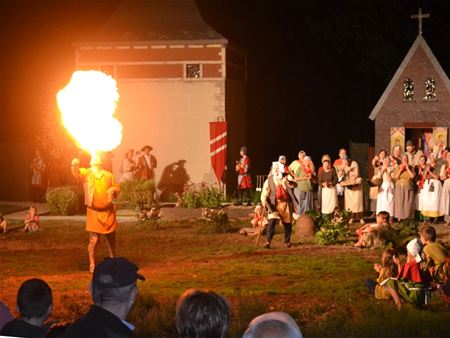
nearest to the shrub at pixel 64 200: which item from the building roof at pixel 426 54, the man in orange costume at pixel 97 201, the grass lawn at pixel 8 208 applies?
the grass lawn at pixel 8 208

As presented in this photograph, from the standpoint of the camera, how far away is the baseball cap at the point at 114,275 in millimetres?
6023

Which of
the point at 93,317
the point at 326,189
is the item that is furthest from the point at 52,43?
the point at 93,317

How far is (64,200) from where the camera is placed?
26.6 m

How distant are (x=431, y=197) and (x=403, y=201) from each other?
2.30ft

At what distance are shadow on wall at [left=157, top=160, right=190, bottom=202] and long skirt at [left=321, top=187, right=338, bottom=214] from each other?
877 centimetres

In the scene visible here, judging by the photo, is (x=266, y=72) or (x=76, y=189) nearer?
(x=76, y=189)

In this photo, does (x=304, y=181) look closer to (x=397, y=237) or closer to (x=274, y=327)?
(x=397, y=237)

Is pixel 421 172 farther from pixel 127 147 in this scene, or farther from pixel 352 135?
pixel 352 135

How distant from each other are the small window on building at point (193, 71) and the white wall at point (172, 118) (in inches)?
8.7

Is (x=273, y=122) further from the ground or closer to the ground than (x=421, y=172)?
further from the ground

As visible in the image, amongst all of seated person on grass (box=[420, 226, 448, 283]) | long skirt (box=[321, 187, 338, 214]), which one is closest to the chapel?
long skirt (box=[321, 187, 338, 214])

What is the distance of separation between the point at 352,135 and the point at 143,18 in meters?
19.5

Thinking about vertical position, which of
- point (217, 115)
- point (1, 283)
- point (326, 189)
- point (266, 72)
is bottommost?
point (1, 283)

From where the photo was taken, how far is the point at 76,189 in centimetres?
2730
